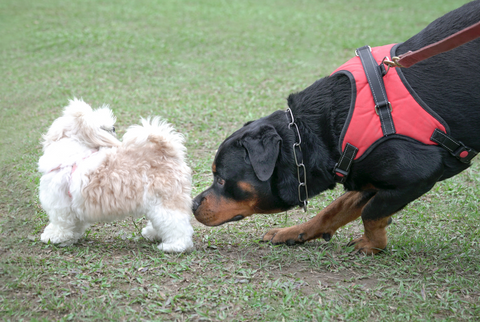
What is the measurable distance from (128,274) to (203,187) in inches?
75.4

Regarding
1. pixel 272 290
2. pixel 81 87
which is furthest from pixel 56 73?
pixel 272 290

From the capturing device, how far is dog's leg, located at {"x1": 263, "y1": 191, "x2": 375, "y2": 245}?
403 centimetres

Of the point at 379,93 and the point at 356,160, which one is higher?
the point at 379,93

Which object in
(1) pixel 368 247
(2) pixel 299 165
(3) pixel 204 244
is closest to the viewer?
(2) pixel 299 165

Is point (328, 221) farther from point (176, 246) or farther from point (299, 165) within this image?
point (176, 246)

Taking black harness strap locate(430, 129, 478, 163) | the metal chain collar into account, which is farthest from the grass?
black harness strap locate(430, 129, 478, 163)

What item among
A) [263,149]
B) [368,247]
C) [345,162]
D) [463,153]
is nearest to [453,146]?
[463,153]

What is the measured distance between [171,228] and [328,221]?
1526 millimetres

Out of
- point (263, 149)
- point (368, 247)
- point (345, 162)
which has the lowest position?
point (368, 247)

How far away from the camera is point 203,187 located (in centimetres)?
514

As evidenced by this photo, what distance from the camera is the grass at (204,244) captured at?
10.1 feet

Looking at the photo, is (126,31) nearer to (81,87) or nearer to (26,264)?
(81,87)

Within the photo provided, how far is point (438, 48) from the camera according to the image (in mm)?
3135

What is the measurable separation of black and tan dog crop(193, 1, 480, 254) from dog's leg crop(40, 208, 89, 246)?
3.59ft
